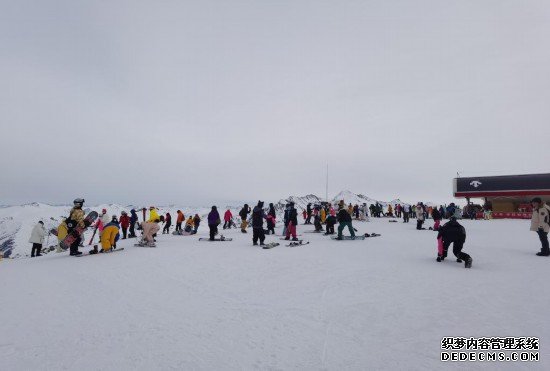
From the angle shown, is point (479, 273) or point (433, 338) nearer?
point (433, 338)

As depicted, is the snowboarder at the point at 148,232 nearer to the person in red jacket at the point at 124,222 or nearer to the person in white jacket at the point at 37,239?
the person in red jacket at the point at 124,222

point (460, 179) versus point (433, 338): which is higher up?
point (460, 179)

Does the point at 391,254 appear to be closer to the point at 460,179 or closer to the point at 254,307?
the point at 254,307

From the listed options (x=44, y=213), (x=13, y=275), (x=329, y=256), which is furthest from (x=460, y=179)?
(x=44, y=213)

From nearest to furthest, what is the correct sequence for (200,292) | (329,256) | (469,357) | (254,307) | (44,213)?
(469,357)
(254,307)
(200,292)
(329,256)
(44,213)

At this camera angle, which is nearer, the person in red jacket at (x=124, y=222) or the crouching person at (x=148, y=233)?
the crouching person at (x=148, y=233)

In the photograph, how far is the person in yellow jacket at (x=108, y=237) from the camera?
12359 mm

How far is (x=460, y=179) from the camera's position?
43.8m

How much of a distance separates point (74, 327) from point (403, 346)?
466cm

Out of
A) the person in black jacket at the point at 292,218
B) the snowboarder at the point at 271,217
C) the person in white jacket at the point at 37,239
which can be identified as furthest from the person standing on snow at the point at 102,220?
the person in black jacket at the point at 292,218

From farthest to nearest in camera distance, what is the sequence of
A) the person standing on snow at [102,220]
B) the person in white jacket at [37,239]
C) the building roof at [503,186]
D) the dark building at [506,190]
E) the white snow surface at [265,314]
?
the building roof at [503,186] → the dark building at [506,190] → the person in white jacket at [37,239] → the person standing on snow at [102,220] → the white snow surface at [265,314]

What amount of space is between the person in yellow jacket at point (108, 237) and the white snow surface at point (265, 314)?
3601mm

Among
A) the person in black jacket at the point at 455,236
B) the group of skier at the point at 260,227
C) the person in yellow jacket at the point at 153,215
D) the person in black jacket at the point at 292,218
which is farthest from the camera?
the person in black jacket at the point at 292,218

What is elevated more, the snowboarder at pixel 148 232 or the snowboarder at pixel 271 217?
the snowboarder at pixel 271 217
